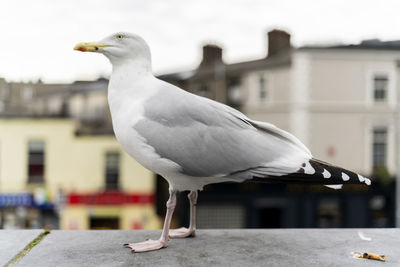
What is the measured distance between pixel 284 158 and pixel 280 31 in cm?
1101

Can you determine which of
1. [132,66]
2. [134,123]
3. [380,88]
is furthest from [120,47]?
[380,88]

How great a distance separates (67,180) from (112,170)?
1337 mm

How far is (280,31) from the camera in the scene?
12.6m

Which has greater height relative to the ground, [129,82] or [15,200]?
[129,82]

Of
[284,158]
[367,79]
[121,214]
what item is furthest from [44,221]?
[284,158]

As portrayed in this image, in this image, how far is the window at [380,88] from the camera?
43.2 ft

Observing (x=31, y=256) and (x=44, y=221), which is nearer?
(x=31, y=256)

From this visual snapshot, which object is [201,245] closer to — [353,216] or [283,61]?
[283,61]

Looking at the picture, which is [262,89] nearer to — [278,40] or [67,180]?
[278,40]

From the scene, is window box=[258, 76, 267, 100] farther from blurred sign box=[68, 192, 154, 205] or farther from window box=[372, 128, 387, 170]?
blurred sign box=[68, 192, 154, 205]

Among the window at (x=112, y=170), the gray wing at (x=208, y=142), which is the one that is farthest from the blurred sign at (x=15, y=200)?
the gray wing at (x=208, y=142)

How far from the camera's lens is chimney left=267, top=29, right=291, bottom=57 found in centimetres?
1258

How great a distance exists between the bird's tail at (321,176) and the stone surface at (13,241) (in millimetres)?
1395

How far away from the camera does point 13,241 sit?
242 cm
